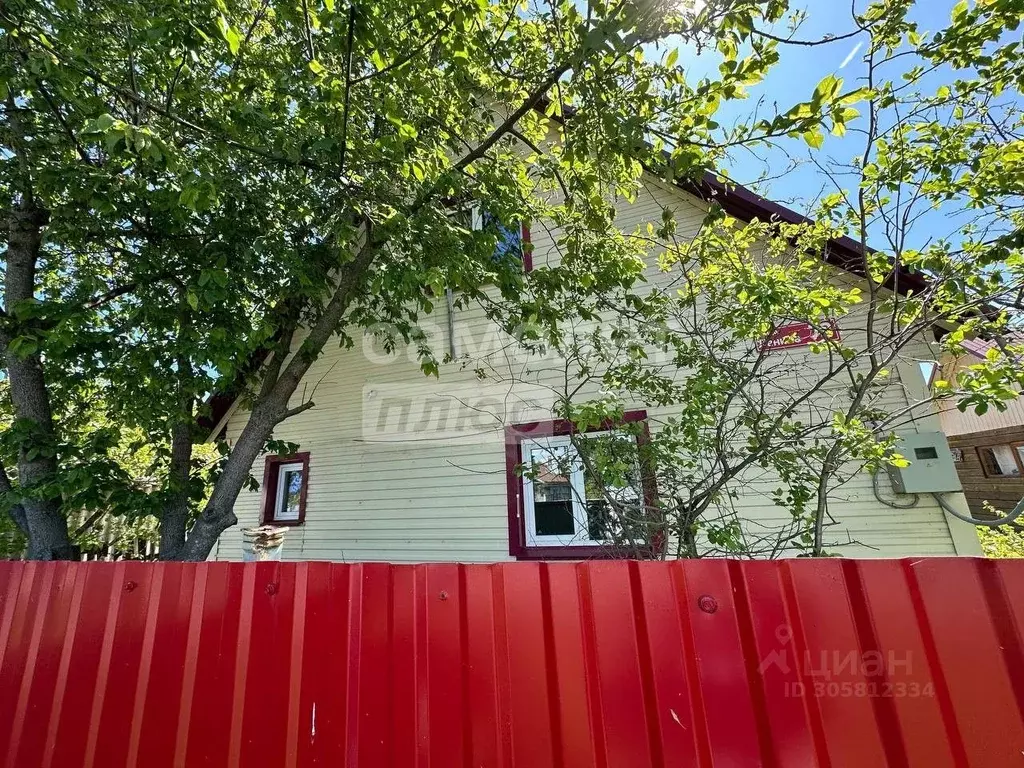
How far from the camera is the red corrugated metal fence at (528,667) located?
137 centimetres

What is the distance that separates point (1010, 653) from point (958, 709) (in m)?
0.24

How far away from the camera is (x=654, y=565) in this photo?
1639 mm

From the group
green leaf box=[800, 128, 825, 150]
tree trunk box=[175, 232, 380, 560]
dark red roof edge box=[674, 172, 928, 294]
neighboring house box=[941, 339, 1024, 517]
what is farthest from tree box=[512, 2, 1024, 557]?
neighboring house box=[941, 339, 1024, 517]

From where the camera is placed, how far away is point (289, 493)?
689 cm

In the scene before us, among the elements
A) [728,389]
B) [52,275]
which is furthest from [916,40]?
[52,275]

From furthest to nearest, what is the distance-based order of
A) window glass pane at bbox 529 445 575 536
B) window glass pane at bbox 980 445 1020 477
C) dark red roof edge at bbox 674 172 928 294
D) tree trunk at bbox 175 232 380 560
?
window glass pane at bbox 980 445 1020 477, window glass pane at bbox 529 445 575 536, dark red roof edge at bbox 674 172 928 294, tree trunk at bbox 175 232 380 560

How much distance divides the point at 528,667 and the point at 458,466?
416 cm

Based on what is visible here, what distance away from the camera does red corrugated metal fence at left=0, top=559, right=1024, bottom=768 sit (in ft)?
4.50

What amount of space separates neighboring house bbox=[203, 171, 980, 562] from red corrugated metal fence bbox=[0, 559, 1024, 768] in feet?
9.54

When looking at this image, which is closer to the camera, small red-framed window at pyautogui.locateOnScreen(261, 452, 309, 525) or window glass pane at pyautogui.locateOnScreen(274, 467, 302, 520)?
small red-framed window at pyautogui.locateOnScreen(261, 452, 309, 525)

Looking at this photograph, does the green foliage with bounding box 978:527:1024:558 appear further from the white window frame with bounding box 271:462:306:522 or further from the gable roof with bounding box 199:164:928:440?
the white window frame with bounding box 271:462:306:522

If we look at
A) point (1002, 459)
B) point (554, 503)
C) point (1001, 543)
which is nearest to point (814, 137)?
point (554, 503)

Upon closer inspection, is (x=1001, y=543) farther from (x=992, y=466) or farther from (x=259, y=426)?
(x=259, y=426)

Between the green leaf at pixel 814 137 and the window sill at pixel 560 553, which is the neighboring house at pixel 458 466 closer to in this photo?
the window sill at pixel 560 553
